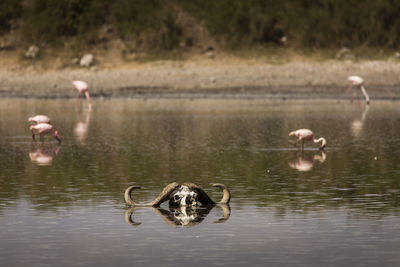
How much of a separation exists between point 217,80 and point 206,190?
28523 millimetres

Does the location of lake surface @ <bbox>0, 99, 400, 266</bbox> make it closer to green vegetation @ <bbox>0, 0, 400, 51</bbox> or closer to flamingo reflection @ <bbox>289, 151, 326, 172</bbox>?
flamingo reflection @ <bbox>289, 151, 326, 172</bbox>

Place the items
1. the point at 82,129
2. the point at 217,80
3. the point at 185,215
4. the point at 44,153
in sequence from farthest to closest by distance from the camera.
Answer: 1. the point at 217,80
2. the point at 82,129
3. the point at 44,153
4. the point at 185,215

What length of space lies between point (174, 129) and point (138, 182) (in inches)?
479

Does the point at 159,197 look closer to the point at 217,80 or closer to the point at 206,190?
the point at 206,190

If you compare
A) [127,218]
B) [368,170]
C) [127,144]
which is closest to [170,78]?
[127,144]

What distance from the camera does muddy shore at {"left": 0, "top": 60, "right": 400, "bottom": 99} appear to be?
1770 inches

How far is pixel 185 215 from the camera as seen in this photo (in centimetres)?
1466

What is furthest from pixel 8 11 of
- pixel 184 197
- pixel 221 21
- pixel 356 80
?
pixel 184 197

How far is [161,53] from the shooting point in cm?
4878

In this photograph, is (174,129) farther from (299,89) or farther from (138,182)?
(299,89)

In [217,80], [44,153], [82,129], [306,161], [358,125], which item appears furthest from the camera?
[217,80]

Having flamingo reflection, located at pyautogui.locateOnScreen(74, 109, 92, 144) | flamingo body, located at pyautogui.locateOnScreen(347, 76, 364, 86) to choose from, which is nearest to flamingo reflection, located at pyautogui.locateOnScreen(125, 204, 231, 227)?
flamingo reflection, located at pyautogui.locateOnScreen(74, 109, 92, 144)

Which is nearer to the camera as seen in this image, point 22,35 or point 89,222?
point 89,222

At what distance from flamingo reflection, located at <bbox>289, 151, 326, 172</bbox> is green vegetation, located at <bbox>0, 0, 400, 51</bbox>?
25566 mm
